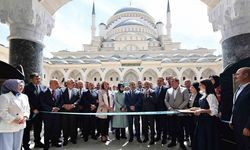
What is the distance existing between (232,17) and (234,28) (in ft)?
0.83

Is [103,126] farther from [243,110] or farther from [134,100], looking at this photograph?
[243,110]

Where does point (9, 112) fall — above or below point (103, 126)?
above

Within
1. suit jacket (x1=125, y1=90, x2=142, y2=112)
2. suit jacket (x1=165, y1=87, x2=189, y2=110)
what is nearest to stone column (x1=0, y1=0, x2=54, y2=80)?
suit jacket (x1=125, y1=90, x2=142, y2=112)

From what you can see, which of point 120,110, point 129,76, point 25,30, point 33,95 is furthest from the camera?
point 129,76

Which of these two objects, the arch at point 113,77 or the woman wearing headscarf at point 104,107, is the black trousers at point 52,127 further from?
the arch at point 113,77

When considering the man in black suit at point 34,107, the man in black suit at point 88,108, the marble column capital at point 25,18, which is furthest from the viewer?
the man in black suit at point 88,108

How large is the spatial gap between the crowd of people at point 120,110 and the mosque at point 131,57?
107 ft

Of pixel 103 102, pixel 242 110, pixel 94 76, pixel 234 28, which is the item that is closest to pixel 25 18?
pixel 103 102

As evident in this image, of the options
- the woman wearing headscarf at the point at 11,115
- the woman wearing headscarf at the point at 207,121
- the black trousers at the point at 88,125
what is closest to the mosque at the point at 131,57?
the black trousers at the point at 88,125

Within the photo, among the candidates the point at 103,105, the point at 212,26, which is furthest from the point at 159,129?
the point at 212,26

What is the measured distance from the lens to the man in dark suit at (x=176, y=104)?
16.1ft

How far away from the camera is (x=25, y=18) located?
17.4 ft

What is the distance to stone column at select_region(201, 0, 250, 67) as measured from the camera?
451 cm

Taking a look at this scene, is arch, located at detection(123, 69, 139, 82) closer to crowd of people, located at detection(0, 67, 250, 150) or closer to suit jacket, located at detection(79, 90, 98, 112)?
crowd of people, located at detection(0, 67, 250, 150)
